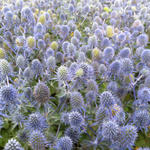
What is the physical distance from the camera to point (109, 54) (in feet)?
8.22

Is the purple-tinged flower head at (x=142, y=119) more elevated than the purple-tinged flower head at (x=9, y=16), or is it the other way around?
the purple-tinged flower head at (x=9, y=16)

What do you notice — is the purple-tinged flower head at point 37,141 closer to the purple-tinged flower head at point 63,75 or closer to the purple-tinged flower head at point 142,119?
the purple-tinged flower head at point 63,75

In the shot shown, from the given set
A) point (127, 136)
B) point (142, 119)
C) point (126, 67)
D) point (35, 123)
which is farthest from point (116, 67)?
point (35, 123)

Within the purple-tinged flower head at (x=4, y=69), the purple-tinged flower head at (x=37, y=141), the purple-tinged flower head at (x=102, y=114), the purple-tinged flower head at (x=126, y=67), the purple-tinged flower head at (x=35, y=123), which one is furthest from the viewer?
the purple-tinged flower head at (x=126, y=67)

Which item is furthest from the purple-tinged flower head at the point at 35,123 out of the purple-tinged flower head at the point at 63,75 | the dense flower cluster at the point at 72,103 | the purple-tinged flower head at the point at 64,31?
the purple-tinged flower head at the point at 64,31

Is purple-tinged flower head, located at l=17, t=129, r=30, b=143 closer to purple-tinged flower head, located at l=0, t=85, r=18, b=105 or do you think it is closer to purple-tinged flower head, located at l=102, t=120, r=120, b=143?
purple-tinged flower head, located at l=0, t=85, r=18, b=105

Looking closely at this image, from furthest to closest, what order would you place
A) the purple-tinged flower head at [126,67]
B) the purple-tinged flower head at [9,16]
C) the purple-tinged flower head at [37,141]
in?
the purple-tinged flower head at [9,16], the purple-tinged flower head at [126,67], the purple-tinged flower head at [37,141]

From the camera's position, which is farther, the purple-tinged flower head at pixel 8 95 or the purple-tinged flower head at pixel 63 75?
the purple-tinged flower head at pixel 63 75

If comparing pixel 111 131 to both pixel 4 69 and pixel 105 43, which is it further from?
pixel 105 43

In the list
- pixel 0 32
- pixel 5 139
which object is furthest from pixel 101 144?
pixel 0 32

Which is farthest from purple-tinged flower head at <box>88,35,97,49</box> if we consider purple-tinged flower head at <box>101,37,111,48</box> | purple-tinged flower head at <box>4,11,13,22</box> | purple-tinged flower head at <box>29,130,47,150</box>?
purple-tinged flower head at <box>29,130,47,150</box>

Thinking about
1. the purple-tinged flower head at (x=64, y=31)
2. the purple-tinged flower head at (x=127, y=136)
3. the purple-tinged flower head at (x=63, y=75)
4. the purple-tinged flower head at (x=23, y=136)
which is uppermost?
the purple-tinged flower head at (x=64, y=31)

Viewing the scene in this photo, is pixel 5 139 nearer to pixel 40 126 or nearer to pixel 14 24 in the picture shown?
pixel 40 126

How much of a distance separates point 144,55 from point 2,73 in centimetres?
178
